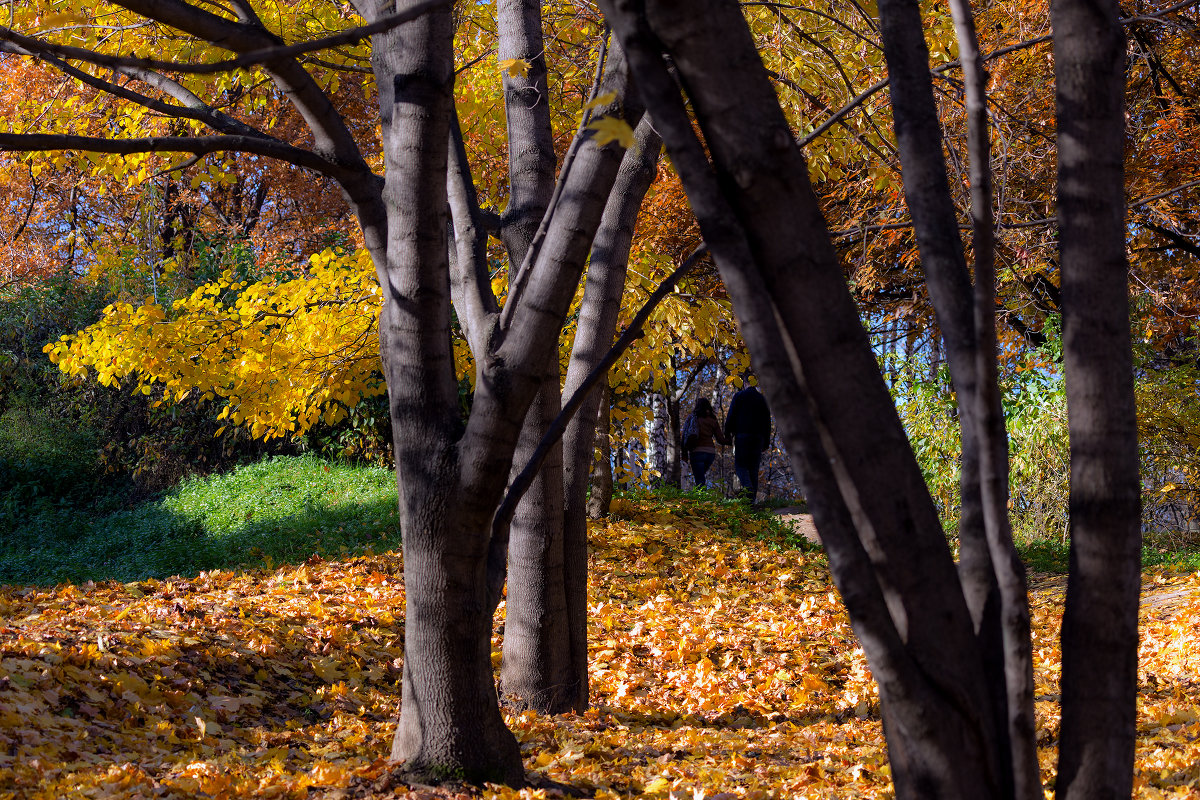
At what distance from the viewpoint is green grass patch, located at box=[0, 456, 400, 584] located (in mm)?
9547

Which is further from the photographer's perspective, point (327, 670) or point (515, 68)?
point (327, 670)

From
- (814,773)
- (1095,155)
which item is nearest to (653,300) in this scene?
(1095,155)

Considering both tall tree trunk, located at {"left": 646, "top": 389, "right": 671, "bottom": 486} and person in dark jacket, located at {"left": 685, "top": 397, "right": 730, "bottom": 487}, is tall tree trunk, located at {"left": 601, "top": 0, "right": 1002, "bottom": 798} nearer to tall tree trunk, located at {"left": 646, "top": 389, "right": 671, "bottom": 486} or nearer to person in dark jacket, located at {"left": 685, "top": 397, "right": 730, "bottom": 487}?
person in dark jacket, located at {"left": 685, "top": 397, "right": 730, "bottom": 487}

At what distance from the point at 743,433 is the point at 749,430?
93mm

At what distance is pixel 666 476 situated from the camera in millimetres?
23953

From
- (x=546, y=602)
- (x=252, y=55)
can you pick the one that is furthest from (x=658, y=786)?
(x=252, y=55)

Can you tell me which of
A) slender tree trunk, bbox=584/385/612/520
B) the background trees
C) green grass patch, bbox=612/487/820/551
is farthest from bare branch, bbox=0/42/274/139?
green grass patch, bbox=612/487/820/551

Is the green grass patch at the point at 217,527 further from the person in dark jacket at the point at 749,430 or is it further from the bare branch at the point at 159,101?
the bare branch at the point at 159,101

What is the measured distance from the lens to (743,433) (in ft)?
38.3

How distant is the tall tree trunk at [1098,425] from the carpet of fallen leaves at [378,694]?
4.15 feet

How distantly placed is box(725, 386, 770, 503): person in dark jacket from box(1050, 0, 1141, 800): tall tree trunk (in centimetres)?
978

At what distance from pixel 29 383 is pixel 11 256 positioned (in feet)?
19.2

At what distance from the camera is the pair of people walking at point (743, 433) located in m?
11.6

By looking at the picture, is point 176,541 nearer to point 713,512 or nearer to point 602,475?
point 602,475
